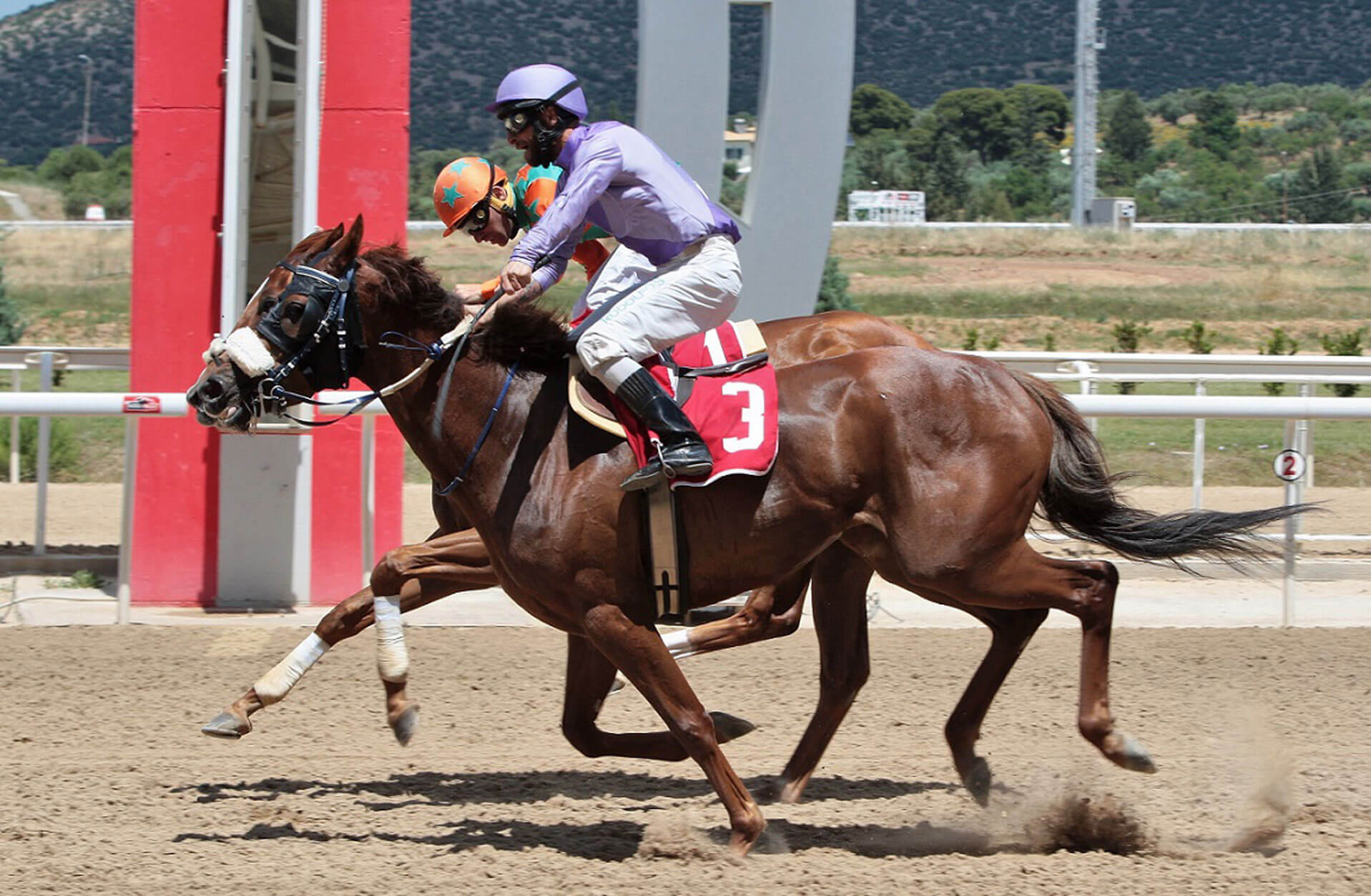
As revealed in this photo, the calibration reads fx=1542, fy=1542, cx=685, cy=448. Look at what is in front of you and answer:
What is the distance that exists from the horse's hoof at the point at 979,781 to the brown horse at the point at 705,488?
0.36 meters

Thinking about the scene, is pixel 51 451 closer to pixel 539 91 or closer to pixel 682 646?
pixel 682 646

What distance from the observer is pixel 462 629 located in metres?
6.71

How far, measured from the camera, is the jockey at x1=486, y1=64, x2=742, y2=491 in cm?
386

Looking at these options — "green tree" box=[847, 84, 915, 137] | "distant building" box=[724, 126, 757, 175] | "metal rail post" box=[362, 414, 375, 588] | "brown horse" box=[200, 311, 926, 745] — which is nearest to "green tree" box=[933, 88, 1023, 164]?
"green tree" box=[847, 84, 915, 137]

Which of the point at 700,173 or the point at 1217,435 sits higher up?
the point at 700,173

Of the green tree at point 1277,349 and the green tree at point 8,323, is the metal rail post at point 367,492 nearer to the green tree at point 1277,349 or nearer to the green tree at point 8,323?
the green tree at point 1277,349

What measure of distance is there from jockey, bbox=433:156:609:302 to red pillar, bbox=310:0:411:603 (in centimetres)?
189

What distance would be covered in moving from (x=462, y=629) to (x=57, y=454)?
22.7 ft

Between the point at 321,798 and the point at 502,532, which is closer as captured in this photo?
the point at 502,532

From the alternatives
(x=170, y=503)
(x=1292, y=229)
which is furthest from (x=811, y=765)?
(x=1292, y=229)

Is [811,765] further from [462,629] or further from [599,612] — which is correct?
[462,629]

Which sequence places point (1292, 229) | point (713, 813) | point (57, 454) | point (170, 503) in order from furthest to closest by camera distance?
point (1292, 229) → point (57, 454) → point (170, 503) → point (713, 813)

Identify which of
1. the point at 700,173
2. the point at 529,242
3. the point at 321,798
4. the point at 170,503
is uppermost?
the point at 700,173

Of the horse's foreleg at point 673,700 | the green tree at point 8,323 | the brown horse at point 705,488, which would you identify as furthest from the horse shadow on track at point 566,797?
the green tree at point 8,323
